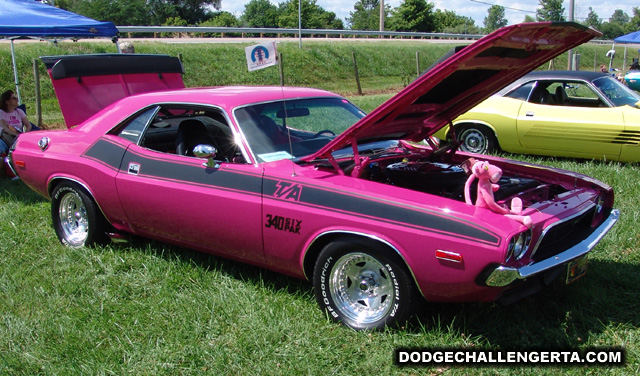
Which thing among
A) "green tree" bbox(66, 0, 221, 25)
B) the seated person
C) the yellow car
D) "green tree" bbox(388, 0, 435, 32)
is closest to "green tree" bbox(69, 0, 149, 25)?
"green tree" bbox(66, 0, 221, 25)

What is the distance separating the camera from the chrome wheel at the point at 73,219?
15.9 ft

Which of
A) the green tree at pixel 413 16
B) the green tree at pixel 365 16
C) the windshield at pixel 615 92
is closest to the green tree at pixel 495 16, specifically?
the green tree at pixel 365 16

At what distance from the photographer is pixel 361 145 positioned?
4230mm

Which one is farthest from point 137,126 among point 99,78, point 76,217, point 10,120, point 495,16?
point 495,16

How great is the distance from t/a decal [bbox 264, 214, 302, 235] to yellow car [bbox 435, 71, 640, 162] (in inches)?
196

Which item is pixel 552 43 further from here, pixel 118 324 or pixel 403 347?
pixel 118 324

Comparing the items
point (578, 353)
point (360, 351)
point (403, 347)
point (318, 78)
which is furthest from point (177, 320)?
point (318, 78)

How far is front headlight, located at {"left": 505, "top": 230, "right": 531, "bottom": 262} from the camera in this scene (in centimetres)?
278

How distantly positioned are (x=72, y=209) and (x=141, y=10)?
44.5 metres

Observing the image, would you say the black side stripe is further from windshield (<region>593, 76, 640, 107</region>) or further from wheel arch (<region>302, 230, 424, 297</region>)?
windshield (<region>593, 76, 640, 107</region>)

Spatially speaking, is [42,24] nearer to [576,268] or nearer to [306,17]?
[576,268]

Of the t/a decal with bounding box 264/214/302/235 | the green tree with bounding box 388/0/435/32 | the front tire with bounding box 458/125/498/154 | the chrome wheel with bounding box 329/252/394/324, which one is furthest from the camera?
the green tree with bounding box 388/0/435/32

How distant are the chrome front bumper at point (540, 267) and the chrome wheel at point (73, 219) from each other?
354 centimetres

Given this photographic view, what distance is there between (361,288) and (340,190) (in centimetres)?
61
